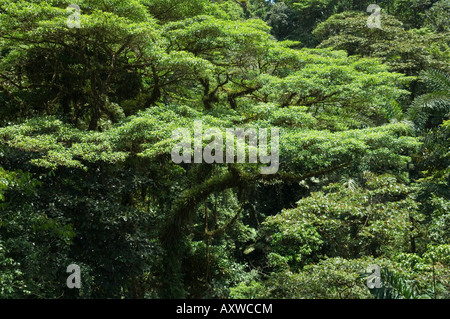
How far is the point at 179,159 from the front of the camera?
7039 millimetres

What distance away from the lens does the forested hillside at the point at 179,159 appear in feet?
20.5

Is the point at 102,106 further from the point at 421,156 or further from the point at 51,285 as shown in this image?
the point at 421,156

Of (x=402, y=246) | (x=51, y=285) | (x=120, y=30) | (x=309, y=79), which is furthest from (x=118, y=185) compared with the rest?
(x=402, y=246)

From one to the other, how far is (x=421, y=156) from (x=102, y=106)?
912cm

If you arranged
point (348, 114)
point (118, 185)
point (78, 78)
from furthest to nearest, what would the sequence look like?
point (348, 114), point (78, 78), point (118, 185)

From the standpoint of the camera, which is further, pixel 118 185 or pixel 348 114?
pixel 348 114

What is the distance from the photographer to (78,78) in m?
9.21

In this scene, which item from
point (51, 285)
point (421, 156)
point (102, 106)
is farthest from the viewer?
point (421, 156)

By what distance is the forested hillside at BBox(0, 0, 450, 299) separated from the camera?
20.5 ft

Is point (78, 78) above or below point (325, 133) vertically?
above
